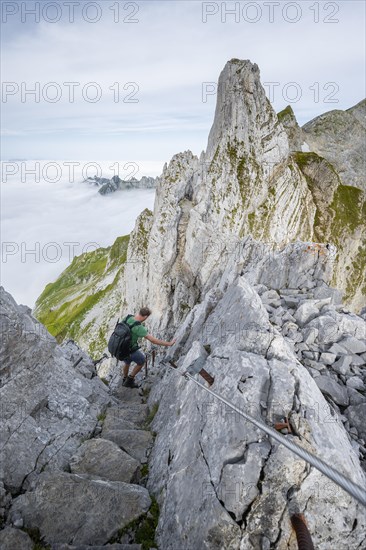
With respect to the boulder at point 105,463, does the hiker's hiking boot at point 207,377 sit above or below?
above

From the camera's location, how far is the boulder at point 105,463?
388 inches

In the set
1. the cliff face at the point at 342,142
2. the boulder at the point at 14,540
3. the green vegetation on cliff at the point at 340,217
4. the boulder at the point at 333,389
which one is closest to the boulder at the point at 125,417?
the boulder at the point at 14,540

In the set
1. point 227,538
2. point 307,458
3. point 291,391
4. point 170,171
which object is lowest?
point 227,538

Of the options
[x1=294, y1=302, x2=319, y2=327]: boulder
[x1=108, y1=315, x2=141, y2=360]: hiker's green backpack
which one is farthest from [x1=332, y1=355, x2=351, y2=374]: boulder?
[x1=108, y1=315, x2=141, y2=360]: hiker's green backpack

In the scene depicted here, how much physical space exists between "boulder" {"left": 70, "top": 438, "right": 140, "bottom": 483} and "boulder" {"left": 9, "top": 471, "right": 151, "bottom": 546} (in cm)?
87

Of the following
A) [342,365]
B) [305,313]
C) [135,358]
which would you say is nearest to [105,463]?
[135,358]

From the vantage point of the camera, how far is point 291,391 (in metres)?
9.02

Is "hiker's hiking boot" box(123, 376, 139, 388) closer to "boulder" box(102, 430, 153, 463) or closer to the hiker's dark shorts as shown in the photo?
the hiker's dark shorts

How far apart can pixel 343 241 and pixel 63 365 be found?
85.1m

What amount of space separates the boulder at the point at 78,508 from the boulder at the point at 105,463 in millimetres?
873

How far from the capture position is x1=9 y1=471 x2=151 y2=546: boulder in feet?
25.7

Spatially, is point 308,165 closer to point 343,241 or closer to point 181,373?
point 343,241

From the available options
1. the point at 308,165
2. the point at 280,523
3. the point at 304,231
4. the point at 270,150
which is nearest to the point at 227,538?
the point at 280,523

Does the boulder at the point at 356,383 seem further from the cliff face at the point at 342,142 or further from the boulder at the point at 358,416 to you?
the cliff face at the point at 342,142
